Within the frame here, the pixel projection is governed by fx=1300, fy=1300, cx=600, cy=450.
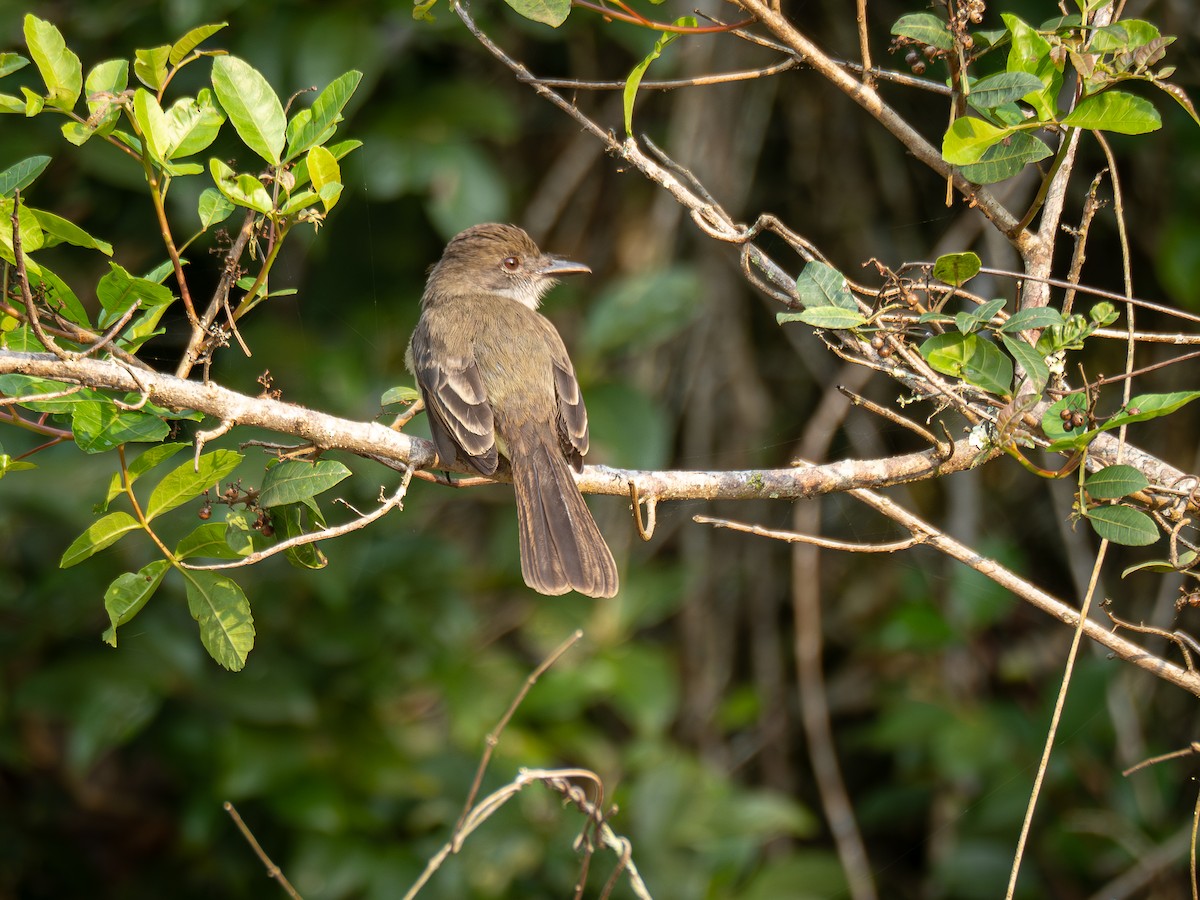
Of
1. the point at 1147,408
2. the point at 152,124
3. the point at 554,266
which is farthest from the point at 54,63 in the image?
the point at 554,266

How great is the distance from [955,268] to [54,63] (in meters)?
1.72

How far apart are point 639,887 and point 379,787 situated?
238 cm

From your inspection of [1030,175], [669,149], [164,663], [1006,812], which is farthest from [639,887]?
[669,149]

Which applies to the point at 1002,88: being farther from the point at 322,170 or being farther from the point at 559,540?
the point at 559,540

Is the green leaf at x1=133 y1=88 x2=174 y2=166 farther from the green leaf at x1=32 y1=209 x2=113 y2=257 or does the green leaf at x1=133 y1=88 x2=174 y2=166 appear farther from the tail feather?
the tail feather

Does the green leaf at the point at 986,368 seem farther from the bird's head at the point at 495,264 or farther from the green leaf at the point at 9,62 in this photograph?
the bird's head at the point at 495,264

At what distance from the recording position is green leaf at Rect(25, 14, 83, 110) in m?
2.42

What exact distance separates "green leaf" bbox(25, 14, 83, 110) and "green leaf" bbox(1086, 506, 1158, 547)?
205 centimetres

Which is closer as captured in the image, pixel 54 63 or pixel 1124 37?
pixel 1124 37

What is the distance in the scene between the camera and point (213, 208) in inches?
104

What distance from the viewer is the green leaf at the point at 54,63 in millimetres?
2422


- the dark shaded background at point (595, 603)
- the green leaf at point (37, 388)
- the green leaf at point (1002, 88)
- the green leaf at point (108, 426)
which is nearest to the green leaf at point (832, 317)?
the green leaf at point (1002, 88)

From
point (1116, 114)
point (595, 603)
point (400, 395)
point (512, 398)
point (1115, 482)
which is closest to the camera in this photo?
point (1116, 114)

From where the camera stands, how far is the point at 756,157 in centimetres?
625
